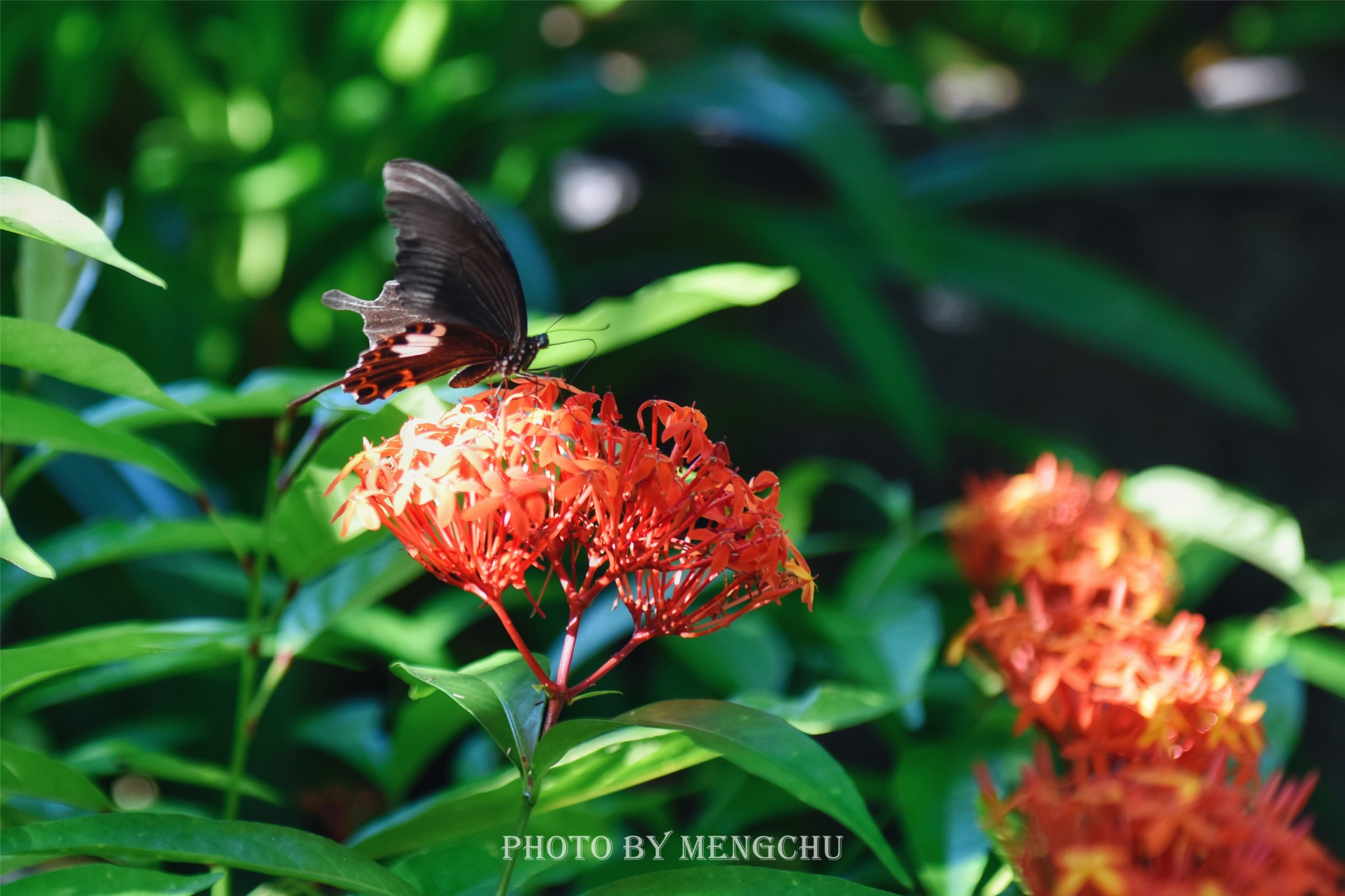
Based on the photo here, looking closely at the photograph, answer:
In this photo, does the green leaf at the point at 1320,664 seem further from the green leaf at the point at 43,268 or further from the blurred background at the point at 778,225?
the green leaf at the point at 43,268

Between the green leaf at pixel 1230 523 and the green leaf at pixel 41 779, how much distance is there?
0.97 m

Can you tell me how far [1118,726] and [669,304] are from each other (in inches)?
16.2

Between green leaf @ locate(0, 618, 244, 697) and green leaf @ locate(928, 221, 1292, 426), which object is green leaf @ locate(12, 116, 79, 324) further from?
green leaf @ locate(928, 221, 1292, 426)

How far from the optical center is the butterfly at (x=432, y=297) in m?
0.66

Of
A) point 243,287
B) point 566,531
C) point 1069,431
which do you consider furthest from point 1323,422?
point 243,287

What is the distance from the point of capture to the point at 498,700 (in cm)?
54

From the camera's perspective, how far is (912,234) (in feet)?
5.12

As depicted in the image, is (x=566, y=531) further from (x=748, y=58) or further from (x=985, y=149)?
(x=985, y=149)

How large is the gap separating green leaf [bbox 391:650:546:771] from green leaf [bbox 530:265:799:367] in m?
0.28

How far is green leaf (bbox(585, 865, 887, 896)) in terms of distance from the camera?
1.70 ft

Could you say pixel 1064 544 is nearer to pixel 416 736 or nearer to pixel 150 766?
pixel 416 736

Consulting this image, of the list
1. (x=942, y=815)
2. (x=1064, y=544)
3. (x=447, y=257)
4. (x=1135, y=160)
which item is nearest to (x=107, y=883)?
(x=447, y=257)

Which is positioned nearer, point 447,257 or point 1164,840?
point 1164,840

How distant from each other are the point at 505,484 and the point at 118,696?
1.13m
